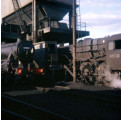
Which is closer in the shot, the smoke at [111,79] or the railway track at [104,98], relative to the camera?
the railway track at [104,98]

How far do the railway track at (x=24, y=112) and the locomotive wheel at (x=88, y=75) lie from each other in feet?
23.7

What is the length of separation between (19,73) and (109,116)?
816 centimetres

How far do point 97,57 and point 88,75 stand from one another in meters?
1.62

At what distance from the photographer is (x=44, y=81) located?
15.3m

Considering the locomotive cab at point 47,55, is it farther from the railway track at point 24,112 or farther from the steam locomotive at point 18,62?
the railway track at point 24,112

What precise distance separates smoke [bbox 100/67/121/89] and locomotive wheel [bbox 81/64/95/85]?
1.16 metres

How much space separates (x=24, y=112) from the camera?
6.20 m

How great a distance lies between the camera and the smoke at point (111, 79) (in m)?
11.8

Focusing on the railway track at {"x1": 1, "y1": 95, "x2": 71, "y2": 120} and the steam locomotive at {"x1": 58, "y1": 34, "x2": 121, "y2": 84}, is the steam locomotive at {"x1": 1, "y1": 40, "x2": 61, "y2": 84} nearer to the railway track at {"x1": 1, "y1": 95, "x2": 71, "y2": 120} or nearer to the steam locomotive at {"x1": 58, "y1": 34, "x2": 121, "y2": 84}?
the steam locomotive at {"x1": 58, "y1": 34, "x2": 121, "y2": 84}

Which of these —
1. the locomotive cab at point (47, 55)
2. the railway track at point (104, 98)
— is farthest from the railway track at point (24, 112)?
the locomotive cab at point (47, 55)

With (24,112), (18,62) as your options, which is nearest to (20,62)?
(18,62)

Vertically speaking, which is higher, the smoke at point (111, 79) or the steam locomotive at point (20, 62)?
the steam locomotive at point (20, 62)

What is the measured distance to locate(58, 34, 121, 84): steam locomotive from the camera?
12.4 m

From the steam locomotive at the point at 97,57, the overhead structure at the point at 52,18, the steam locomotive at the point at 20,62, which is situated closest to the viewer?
the steam locomotive at the point at 97,57
